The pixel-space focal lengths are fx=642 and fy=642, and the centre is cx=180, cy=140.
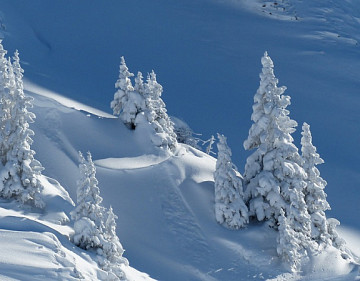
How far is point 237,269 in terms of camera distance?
32031 millimetres

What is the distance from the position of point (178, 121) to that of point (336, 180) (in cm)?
1405

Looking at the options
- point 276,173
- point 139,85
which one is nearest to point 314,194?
point 276,173

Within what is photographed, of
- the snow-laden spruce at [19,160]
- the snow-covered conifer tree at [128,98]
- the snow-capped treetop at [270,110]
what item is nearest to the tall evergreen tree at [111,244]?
the snow-laden spruce at [19,160]

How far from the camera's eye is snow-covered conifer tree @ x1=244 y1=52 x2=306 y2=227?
109ft

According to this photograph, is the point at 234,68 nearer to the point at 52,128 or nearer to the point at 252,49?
the point at 252,49

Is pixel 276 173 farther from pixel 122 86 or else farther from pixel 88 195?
pixel 88 195

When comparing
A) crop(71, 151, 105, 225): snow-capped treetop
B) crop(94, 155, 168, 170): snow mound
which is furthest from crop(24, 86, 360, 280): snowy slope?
crop(71, 151, 105, 225): snow-capped treetop

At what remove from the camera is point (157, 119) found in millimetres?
37594

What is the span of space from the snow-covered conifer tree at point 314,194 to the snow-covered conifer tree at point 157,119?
24.9 feet

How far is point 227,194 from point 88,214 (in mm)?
8505

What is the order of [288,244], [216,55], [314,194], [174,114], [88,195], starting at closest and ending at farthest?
1. [88,195]
2. [288,244]
3. [314,194]
4. [174,114]
5. [216,55]

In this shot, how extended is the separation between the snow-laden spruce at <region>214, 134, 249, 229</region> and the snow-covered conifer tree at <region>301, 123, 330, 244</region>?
145 inches

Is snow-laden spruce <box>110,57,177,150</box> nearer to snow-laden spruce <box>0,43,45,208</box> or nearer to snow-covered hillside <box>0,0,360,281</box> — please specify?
snow-covered hillside <box>0,0,360,281</box>

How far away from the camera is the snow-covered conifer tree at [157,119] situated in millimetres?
36406
